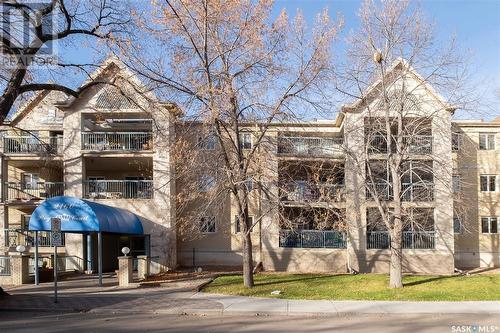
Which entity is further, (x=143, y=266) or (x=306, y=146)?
(x=306, y=146)

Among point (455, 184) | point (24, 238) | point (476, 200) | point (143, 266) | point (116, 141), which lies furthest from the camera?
point (476, 200)

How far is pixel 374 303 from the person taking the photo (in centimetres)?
1504

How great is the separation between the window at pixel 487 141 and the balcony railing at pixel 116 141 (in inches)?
797

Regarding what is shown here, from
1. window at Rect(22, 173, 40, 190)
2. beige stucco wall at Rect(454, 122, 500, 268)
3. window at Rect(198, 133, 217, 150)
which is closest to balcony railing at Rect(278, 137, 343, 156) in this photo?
window at Rect(198, 133, 217, 150)

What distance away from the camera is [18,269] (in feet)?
68.7

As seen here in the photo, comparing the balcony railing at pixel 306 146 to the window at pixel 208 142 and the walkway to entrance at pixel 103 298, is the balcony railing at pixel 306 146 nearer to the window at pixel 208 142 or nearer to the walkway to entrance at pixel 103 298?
the window at pixel 208 142

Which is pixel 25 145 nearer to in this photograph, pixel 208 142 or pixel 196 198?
pixel 196 198

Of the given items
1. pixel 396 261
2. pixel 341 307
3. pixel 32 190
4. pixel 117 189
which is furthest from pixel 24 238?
pixel 341 307

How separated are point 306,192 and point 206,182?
14.2 ft

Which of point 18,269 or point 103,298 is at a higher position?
point 18,269

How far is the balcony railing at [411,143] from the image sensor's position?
20.3 m

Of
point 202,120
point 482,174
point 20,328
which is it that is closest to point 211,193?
point 202,120

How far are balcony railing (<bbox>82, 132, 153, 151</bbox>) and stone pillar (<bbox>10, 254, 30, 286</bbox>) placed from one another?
25.4 ft

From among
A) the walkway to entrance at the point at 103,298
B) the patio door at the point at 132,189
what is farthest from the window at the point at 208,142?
the patio door at the point at 132,189
